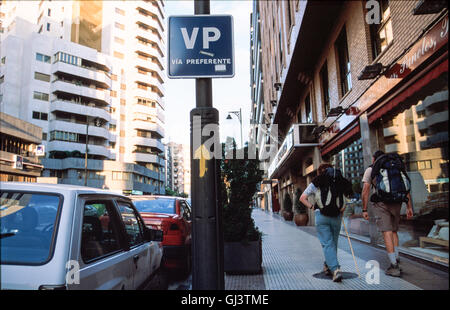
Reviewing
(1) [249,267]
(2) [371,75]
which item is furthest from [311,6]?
(1) [249,267]

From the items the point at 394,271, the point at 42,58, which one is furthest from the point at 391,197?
the point at 42,58

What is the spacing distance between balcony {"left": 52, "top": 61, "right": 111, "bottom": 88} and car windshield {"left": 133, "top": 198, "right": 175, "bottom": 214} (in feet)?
169

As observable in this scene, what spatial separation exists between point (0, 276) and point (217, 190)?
187 centimetres

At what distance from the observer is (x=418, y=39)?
Result: 6098mm

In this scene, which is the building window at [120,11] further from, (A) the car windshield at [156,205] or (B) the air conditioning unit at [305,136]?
(A) the car windshield at [156,205]

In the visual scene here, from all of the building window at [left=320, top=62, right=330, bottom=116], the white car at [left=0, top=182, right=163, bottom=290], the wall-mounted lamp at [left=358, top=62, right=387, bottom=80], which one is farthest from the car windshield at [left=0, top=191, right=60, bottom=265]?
the building window at [left=320, top=62, right=330, bottom=116]

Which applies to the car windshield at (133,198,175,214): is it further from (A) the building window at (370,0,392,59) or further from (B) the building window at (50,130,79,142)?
(B) the building window at (50,130,79,142)

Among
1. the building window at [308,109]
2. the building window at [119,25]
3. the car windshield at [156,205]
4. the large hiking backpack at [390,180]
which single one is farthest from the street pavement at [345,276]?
the building window at [119,25]

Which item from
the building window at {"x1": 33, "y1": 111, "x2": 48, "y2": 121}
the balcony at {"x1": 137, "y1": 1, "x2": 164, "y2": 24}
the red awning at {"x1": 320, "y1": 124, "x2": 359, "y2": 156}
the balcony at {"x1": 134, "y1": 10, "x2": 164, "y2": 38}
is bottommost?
the red awning at {"x1": 320, "y1": 124, "x2": 359, "y2": 156}

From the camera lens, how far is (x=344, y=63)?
37.4 ft

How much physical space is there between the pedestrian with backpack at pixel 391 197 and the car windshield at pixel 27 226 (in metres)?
4.55

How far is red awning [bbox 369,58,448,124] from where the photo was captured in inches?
214

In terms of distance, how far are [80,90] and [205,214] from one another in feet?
184

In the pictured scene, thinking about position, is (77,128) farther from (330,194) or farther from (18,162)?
(330,194)
